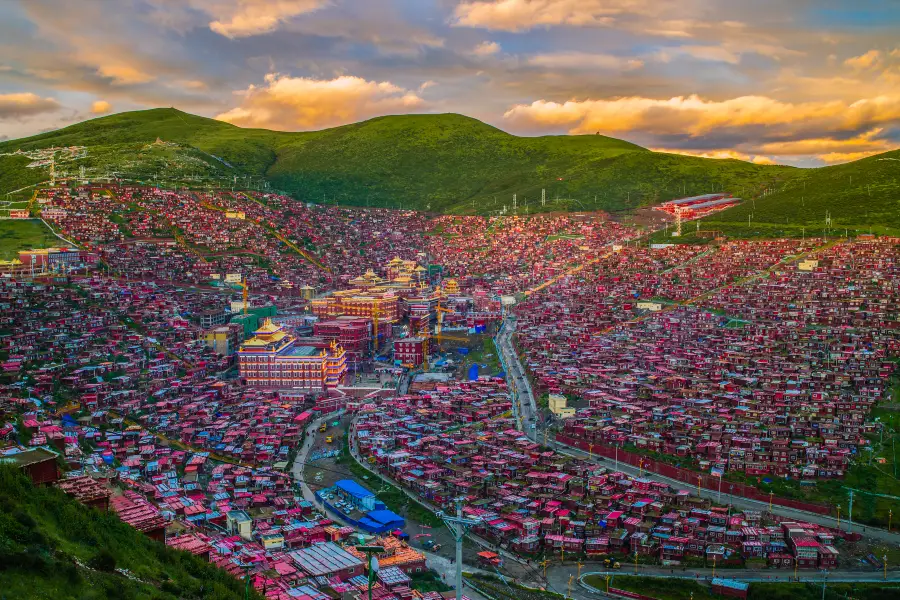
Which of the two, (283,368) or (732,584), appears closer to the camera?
(732,584)

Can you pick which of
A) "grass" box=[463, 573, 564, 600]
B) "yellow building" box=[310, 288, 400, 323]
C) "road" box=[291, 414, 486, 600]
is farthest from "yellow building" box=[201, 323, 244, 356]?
"grass" box=[463, 573, 564, 600]

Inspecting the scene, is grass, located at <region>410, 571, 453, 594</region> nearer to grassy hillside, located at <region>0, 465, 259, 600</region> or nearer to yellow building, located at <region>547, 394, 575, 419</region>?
grassy hillside, located at <region>0, 465, 259, 600</region>

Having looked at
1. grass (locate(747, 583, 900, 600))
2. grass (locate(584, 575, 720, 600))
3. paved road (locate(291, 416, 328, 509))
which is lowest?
grass (locate(584, 575, 720, 600))

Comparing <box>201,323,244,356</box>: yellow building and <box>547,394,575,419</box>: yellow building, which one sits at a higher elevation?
<box>201,323,244,356</box>: yellow building

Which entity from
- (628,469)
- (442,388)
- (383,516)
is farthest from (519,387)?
(383,516)

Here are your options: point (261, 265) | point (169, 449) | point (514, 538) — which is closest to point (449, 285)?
point (261, 265)

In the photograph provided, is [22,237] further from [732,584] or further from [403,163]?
[403,163]
